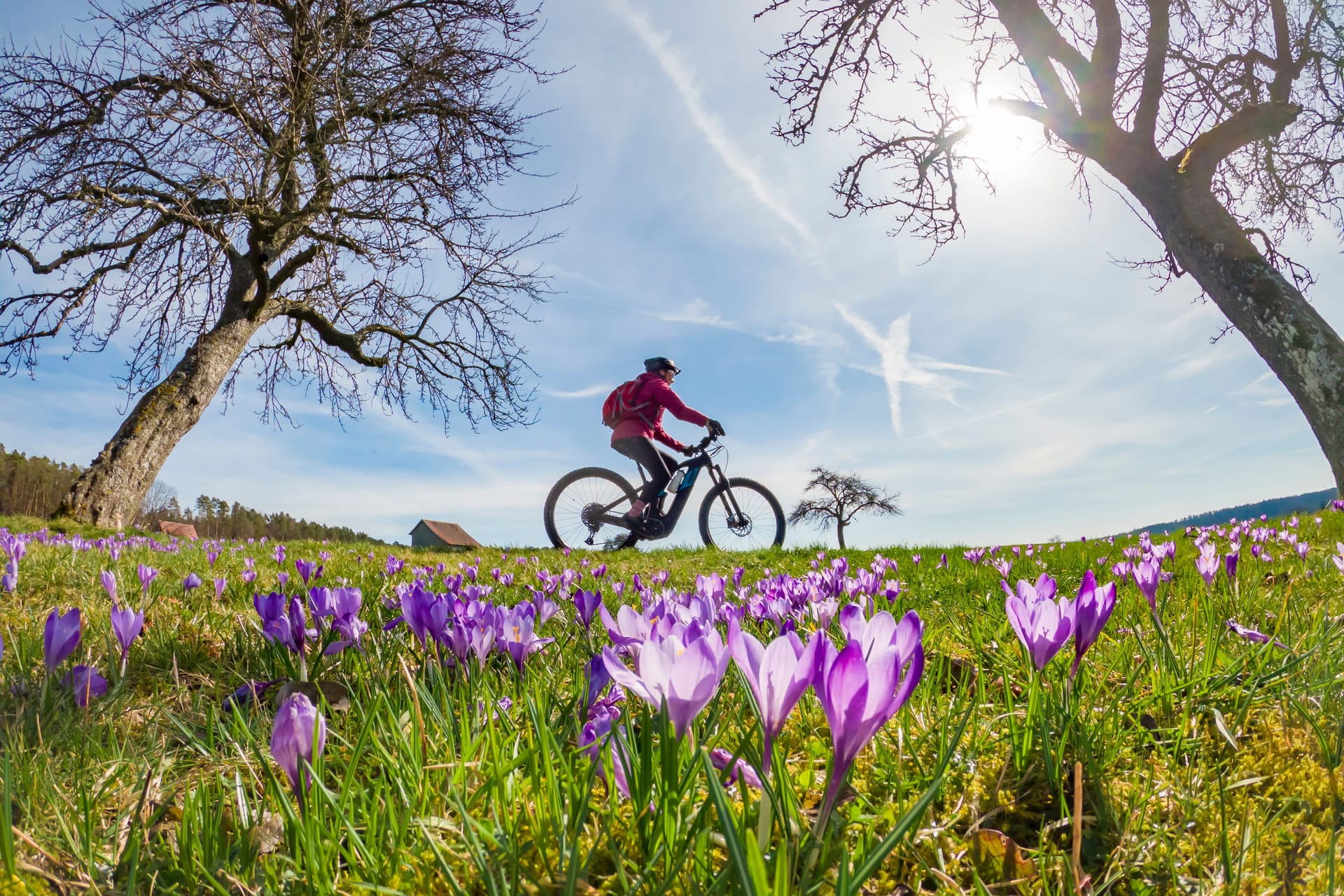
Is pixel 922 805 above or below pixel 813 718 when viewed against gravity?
above

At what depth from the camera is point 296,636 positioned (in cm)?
168

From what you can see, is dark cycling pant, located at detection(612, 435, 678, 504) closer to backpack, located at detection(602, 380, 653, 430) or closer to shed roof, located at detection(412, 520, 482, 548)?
backpack, located at detection(602, 380, 653, 430)

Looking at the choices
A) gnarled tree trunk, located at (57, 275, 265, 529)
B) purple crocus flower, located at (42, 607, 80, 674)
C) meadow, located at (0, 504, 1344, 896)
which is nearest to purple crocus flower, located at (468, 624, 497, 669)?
meadow, located at (0, 504, 1344, 896)

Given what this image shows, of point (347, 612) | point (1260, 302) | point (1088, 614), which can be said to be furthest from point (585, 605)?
point (1260, 302)

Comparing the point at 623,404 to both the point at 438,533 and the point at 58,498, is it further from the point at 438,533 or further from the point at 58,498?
the point at 58,498

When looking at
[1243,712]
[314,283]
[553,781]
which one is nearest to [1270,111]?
[1243,712]

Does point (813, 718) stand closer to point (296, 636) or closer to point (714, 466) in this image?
point (296, 636)

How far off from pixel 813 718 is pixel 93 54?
1465 centimetres

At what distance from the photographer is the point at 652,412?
1035cm

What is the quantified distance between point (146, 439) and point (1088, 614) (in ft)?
43.5

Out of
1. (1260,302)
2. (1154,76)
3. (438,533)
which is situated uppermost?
(1154,76)

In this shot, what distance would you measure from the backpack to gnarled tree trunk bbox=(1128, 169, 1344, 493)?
21.7ft

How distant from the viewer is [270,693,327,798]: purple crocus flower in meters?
0.88

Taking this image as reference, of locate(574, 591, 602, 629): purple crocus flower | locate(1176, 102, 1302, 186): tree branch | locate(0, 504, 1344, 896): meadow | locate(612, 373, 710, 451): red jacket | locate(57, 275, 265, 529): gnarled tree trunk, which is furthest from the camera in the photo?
locate(57, 275, 265, 529): gnarled tree trunk
